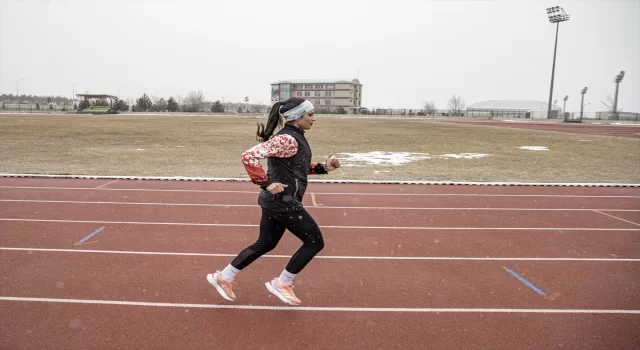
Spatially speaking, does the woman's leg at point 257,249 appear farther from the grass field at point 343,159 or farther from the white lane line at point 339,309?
the grass field at point 343,159

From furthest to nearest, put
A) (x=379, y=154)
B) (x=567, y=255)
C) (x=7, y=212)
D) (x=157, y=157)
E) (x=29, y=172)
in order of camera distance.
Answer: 1. (x=379, y=154)
2. (x=157, y=157)
3. (x=29, y=172)
4. (x=7, y=212)
5. (x=567, y=255)

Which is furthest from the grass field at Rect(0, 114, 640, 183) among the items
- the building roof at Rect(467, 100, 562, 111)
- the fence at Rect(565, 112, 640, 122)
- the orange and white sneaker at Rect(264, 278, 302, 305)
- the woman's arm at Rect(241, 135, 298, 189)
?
the building roof at Rect(467, 100, 562, 111)

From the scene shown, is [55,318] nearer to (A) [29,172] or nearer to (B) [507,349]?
(B) [507,349]

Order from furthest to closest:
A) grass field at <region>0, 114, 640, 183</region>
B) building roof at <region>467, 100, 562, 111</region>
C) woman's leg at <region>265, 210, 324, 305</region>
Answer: building roof at <region>467, 100, 562, 111</region> → grass field at <region>0, 114, 640, 183</region> → woman's leg at <region>265, 210, 324, 305</region>

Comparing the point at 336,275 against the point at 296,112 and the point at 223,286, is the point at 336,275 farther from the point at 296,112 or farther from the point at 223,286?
the point at 296,112

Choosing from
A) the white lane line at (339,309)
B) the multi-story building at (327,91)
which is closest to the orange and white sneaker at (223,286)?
the white lane line at (339,309)

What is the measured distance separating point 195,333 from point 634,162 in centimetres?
1815

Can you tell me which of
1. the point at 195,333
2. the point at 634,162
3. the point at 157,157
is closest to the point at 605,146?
the point at 634,162

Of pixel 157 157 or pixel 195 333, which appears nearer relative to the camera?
pixel 195 333

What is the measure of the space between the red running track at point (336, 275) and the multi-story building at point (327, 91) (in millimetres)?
109132

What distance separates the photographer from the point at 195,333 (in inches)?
152

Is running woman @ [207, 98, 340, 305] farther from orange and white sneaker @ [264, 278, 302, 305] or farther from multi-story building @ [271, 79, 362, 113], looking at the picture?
multi-story building @ [271, 79, 362, 113]

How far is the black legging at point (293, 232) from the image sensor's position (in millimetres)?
3979

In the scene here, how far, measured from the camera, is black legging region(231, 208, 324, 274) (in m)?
3.98
